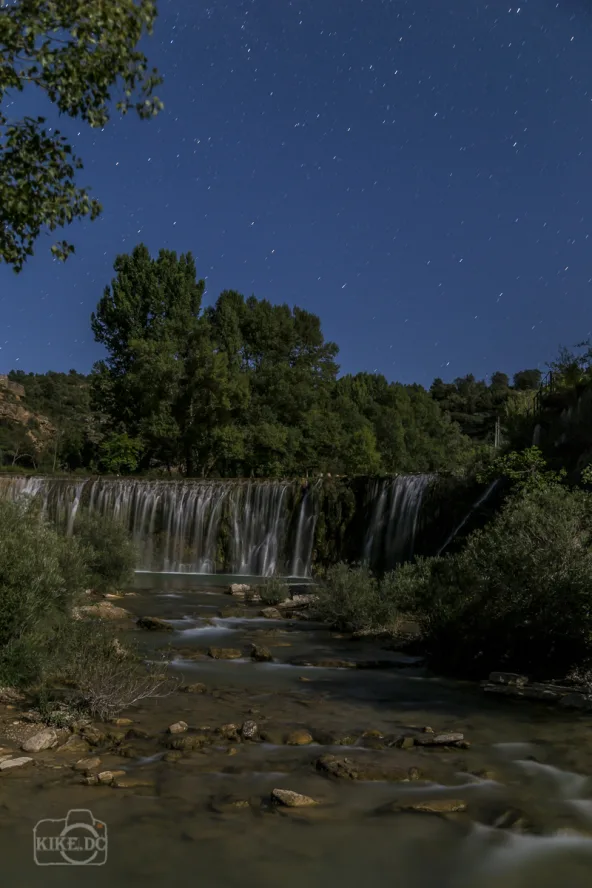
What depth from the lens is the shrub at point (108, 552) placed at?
21406 mm

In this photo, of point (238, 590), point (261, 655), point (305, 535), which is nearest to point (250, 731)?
point (261, 655)

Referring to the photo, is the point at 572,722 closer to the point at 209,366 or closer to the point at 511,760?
the point at 511,760

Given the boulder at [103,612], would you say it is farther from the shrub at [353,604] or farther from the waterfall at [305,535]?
the waterfall at [305,535]

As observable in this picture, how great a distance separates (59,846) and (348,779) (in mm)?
2533

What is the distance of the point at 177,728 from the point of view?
315 inches

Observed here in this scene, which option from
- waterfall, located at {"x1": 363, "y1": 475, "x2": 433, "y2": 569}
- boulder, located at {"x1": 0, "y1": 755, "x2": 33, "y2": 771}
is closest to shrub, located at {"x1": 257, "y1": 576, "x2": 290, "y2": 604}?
waterfall, located at {"x1": 363, "y1": 475, "x2": 433, "y2": 569}

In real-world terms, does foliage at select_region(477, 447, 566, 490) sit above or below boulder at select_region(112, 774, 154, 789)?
above

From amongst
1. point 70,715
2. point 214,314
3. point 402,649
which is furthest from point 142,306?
point 70,715

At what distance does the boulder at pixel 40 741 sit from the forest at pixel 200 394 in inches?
1405

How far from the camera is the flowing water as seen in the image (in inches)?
204

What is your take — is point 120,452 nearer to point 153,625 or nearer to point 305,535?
point 305,535

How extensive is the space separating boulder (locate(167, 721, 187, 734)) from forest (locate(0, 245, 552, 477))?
34555 mm

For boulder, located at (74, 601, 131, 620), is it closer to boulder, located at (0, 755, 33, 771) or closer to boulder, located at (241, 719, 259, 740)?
boulder, located at (241, 719, 259, 740)

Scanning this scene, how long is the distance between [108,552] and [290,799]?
53.8 feet
